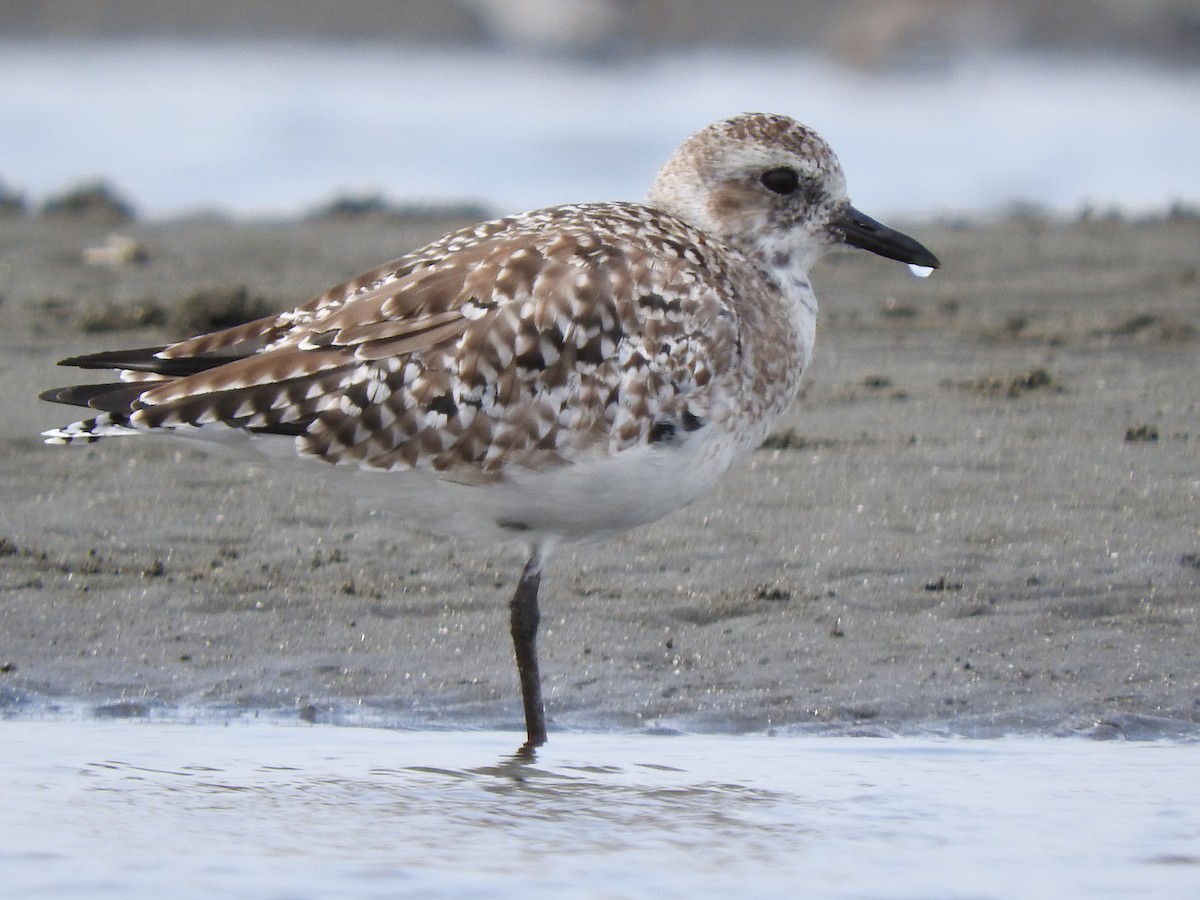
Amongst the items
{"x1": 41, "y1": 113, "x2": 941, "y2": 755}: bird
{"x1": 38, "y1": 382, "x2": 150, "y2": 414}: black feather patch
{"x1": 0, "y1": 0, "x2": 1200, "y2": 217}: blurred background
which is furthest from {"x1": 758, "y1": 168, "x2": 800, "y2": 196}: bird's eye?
{"x1": 0, "y1": 0, "x2": 1200, "y2": 217}: blurred background

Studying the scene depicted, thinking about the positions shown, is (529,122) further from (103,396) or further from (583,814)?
(583,814)

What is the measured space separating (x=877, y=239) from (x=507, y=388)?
1.84m

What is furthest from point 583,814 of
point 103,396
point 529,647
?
point 103,396

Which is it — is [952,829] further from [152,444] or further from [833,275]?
[833,275]

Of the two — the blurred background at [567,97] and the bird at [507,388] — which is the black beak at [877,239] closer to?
the bird at [507,388]

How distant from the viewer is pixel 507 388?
6.18 metres

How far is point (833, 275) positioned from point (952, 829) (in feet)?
27.1

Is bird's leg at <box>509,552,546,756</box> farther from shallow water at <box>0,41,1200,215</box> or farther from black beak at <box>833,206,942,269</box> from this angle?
shallow water at <box>0,41,1200,215</box>

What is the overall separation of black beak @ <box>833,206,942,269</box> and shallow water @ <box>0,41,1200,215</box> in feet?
35.6

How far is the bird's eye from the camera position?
7094 millimetres

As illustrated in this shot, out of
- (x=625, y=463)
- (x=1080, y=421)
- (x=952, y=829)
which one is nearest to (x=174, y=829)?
(x=625, y=463)

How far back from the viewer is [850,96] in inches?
1081

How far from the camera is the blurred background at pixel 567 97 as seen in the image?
2036cm

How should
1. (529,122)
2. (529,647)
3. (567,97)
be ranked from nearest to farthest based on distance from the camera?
1. (529,647)
2. (529,122)
3. (567,97)
